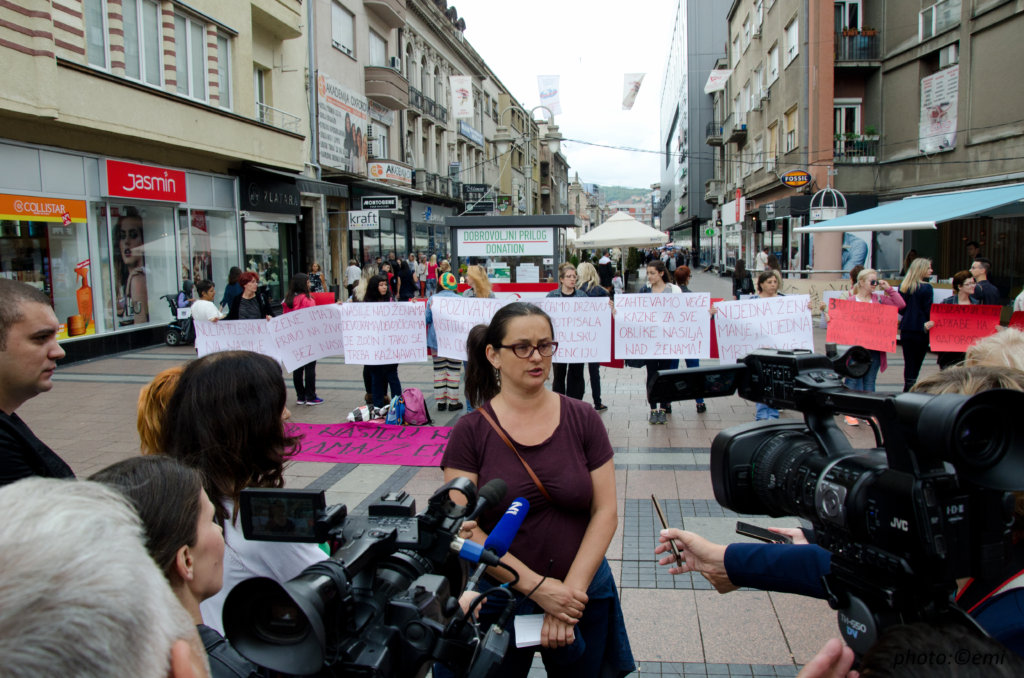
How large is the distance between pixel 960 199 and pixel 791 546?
1718 cm

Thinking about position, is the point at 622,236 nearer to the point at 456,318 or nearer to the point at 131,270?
the point at 131,270

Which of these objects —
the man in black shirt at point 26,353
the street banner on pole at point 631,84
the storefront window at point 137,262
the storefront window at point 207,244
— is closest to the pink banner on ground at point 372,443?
the man in black shirt at point 26,353

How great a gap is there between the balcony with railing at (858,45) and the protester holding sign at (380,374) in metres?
21.1

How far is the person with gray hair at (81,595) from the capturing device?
31.6 inches

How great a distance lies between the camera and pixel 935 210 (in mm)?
15383

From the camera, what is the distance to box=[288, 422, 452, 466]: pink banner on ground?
274 inches

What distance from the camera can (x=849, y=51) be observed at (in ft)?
77.7

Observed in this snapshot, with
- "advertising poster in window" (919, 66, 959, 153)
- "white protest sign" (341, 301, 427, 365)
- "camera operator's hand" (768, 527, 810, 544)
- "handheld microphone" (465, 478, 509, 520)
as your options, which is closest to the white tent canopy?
"advertising poster in window" (919, 66, 959, 153)

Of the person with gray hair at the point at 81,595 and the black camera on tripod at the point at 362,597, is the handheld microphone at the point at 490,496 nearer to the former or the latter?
the black camera on tripod at the point at 362,597

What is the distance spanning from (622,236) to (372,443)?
57.4 ft

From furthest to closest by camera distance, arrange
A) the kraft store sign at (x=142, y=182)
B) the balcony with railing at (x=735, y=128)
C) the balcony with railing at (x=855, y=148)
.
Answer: the balcony with railing at (x=735, y=128)
the balcony with railing at (x=855, y=148)
the kraft store sign at (x=142, y=182)

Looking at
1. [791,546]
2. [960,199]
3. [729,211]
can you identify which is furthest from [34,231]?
[729,211]

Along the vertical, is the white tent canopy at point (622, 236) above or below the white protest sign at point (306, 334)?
above

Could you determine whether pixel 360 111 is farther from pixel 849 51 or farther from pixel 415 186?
pixel 849 51
